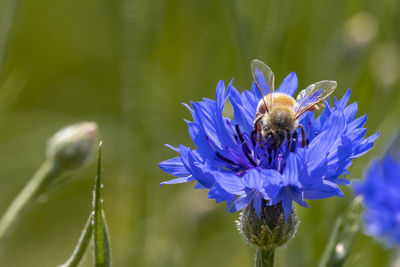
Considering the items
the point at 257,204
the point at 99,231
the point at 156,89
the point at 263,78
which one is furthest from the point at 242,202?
the point at 156,89

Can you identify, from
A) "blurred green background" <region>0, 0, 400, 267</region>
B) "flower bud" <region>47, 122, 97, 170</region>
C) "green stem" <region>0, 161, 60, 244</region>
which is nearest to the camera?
"green stem" <region>0, 161, 60, 244</region>

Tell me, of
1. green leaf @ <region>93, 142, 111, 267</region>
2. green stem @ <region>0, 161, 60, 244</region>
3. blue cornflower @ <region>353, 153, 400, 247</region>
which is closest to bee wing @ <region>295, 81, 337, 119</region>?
blue cornflower @ <region>353, 153, 400, 247</region>

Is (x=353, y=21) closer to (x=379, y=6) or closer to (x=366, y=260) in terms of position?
(x=379, y=6)

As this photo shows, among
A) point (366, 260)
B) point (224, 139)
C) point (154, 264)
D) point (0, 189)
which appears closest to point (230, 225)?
point (154, 264)

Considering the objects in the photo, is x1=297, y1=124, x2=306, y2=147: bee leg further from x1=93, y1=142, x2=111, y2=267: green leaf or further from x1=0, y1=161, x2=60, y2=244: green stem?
x1=0, y1=161, x2=60, y2=244: green stem

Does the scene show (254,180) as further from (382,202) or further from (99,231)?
(382,202)

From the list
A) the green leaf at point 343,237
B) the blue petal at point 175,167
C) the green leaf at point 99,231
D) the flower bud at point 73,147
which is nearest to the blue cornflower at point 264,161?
the blue petal at point 175,167
